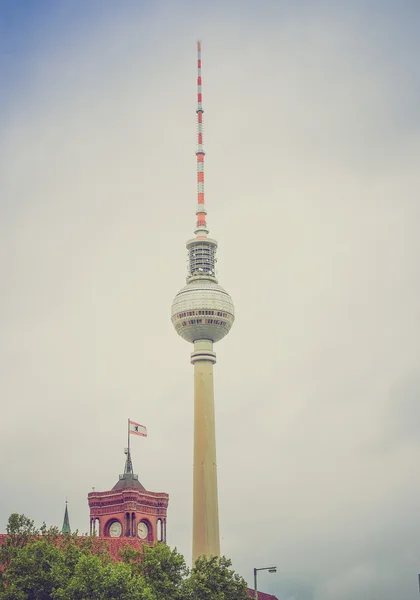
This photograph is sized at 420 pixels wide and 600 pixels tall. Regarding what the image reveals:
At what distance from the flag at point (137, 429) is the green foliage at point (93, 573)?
5879cm

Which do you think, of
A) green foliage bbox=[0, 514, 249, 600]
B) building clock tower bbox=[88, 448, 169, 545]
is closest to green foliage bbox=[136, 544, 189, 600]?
green foliage bbox=[0, 514, 249, 600]

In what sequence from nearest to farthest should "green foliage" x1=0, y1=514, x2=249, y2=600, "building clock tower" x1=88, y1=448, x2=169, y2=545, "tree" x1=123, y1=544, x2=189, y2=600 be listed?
"green foliage" x1=0, y1=514, x2=249, y2=600 < "tree" x1=123, y1=544, x2=189, y2=600 < "building clock tower" x1=88, y1=448, x2=169, y2=545

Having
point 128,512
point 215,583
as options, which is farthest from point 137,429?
point 215,583

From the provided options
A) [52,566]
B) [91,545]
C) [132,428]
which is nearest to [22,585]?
[52,566]

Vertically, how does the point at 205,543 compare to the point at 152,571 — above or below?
above

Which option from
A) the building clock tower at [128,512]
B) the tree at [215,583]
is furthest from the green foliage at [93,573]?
the building clock tower at [128,512]

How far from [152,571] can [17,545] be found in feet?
53.2

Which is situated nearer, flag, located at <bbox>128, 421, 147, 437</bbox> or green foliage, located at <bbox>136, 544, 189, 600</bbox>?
green foliage, located at <bbox>136, 544, 189, 600</bbox>

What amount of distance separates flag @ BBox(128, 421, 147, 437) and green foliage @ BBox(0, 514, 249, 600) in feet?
193

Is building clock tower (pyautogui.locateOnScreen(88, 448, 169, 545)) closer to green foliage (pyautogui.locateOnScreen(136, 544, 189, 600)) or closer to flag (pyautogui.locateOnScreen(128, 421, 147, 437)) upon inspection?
flag (pyautogui.locateOnScreen(128, 421, 147, 437))

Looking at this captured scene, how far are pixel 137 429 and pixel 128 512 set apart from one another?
1472cm

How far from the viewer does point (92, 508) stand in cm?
19688

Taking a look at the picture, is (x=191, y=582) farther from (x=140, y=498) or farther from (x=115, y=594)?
(x=140, y=498)

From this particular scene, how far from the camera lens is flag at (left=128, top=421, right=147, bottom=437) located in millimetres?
193500
